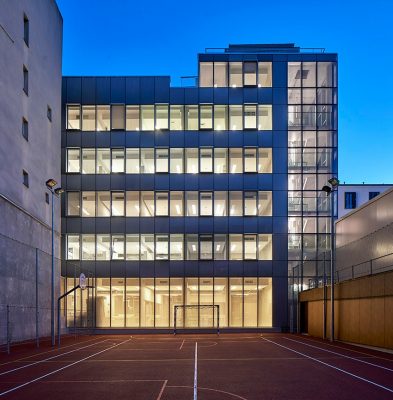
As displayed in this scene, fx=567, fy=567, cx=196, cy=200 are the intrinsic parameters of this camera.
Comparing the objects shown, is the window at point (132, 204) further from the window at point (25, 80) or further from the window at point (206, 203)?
the window at point (25, 80)

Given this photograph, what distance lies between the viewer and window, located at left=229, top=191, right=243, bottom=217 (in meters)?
51.4

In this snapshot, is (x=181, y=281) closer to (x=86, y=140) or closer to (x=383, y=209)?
(x=86, y=140)

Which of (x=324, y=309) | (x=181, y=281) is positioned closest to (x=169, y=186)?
(x=181, y=281)

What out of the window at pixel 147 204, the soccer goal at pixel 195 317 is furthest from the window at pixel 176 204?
the soccer goal at pixel 195 317

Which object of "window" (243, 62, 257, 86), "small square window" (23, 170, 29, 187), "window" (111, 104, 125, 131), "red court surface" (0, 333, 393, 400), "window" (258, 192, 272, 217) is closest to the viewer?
"red court surface" (0, 333, 393, 400)

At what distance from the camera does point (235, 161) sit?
52.0 metres

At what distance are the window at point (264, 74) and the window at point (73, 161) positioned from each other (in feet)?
59.2

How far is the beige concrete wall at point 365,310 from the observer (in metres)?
25.8

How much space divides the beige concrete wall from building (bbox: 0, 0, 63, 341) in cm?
1840

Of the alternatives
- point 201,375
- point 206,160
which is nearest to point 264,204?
point 206,160

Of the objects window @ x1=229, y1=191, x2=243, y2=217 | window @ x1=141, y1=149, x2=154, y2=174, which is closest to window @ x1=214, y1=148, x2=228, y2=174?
window @ x1=229, y1=191, x2=243, y2=217

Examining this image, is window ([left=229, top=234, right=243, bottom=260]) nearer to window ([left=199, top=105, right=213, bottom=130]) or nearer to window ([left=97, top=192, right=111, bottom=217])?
window ([left=199, top=105, right=213, bottom=130])

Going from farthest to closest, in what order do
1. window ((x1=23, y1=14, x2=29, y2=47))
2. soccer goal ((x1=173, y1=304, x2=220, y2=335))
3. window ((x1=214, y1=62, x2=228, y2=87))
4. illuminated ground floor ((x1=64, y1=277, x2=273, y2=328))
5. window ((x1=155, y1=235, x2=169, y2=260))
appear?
1. window ((x1=214, y1=62, x2=228, y2=87))
2. window ((x1=155, y1=235, x2=169, y2=260))
3. soccer goal ((x1=173, y1=304, x2=220, y2=335))
4. illuminated ground floor ((x1=64, y1=277, x2=273, y2=328))
5. window ((x1=23, y1=14, x2=29, y2=47))

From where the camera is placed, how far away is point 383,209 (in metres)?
31.2
